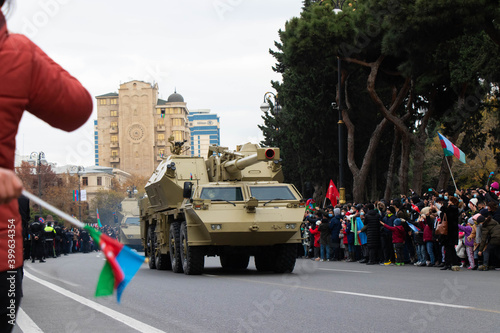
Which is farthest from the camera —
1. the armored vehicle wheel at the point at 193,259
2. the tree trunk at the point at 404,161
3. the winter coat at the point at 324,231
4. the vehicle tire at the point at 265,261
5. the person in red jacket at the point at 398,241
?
the tree trunk at the point at 404,161

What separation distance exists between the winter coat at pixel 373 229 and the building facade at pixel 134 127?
150 meters

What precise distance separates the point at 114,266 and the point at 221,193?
51.7 feet

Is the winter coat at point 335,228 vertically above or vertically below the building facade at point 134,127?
below

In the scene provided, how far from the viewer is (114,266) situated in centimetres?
220

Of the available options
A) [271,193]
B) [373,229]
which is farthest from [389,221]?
[271,193]

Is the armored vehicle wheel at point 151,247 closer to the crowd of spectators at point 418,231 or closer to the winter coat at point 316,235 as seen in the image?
the crowd of spectators at point 418,231

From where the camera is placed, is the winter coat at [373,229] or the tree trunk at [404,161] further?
the tree trunk at [404,161]

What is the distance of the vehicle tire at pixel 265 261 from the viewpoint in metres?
18.5

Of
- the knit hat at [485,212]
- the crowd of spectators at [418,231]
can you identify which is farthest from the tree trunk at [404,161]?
the knit hat at [485,212]

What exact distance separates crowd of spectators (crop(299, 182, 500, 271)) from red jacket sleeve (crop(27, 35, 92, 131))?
1591 cm

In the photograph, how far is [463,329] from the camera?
7.61 meters

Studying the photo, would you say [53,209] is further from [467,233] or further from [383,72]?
[383,72]

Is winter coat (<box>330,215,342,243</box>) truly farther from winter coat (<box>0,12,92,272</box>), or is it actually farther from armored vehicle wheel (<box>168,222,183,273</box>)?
winter coat (<box>0,12,92,272</box>)

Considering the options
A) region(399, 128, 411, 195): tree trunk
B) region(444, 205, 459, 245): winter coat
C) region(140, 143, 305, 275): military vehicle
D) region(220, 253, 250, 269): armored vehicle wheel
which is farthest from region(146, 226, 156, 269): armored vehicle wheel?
region(399, 128, 411, 195): tree trunk
